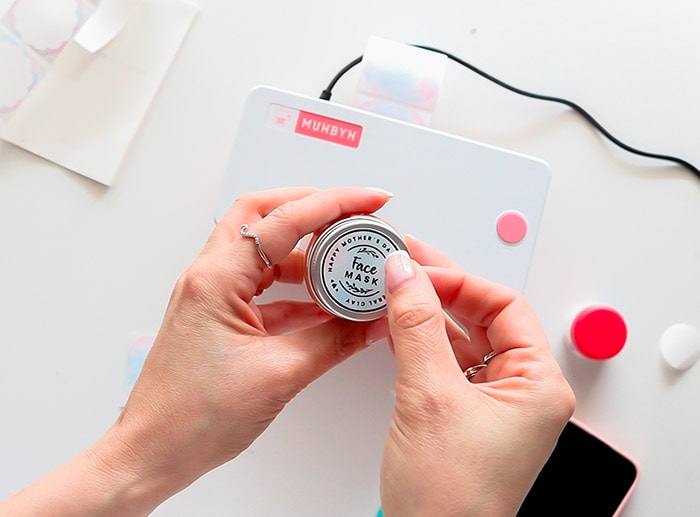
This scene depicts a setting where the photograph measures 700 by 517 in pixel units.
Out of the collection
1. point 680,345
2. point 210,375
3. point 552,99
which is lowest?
point 210,375

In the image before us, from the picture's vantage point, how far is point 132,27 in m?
0.75

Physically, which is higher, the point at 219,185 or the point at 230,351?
the point at 219,185

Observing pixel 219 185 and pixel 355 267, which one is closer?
pixel 355 267

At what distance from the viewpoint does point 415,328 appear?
456 mm

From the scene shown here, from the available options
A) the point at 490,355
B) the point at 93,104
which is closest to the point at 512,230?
the point at 490,355

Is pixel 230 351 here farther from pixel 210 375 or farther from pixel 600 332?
pixel 600 332

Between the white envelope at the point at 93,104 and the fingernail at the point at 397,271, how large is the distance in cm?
42

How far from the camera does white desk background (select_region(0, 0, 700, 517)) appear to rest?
0.75 m

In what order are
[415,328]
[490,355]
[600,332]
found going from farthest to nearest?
[600,332] < [490,355] < [415,328]

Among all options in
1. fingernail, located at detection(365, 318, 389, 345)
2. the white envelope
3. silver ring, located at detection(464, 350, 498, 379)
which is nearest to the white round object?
silver ring, located at detection(464, 350, 498, 379)

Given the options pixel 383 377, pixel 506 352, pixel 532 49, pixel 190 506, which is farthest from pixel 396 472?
pixel 532 49

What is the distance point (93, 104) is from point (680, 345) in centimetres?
74

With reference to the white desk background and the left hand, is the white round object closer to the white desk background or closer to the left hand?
the white desk background

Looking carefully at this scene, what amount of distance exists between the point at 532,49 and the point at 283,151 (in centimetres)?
32
